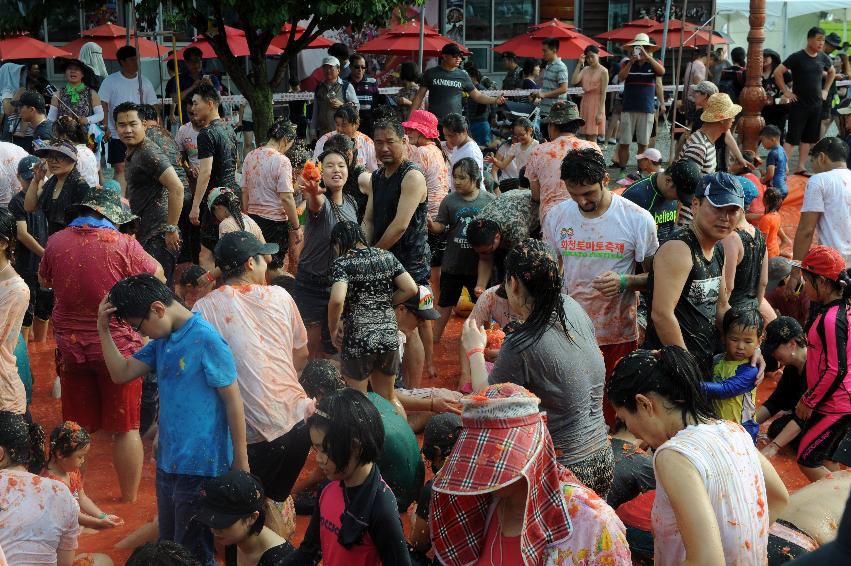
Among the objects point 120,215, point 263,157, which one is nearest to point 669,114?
point 263,157

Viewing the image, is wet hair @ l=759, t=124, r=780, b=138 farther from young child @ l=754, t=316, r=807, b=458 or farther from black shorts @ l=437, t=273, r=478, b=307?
young child @ l=754, t=316, r=807, b=458

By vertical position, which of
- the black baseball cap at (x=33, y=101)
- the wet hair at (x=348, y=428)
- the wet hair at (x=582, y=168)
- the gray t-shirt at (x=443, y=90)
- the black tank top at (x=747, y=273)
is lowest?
the wet hair at (x=348, y=428)

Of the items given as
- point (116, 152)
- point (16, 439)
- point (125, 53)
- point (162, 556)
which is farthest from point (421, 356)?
point (125, 53)

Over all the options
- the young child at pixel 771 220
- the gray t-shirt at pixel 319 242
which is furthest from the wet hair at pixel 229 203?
the young child at pixel 771 220

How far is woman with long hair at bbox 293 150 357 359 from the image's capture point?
674 cm

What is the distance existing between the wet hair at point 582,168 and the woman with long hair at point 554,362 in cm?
142

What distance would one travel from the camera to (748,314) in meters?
5.61

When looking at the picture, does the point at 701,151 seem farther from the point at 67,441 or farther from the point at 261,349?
the point at 67,441

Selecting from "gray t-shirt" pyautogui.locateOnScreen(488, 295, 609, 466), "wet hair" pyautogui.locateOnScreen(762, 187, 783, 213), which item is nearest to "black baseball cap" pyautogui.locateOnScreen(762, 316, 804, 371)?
"gray t-shirt" pyautogui.locateOnScreen(488, 295, 609, 466)

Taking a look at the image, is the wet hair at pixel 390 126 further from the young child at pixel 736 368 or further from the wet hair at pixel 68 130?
the wet hair at pixel 68 130

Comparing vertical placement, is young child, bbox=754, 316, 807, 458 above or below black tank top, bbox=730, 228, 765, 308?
below

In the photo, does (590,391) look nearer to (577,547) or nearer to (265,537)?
(577,547)

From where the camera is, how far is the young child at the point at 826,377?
5.48 m

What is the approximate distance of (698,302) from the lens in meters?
5.20
